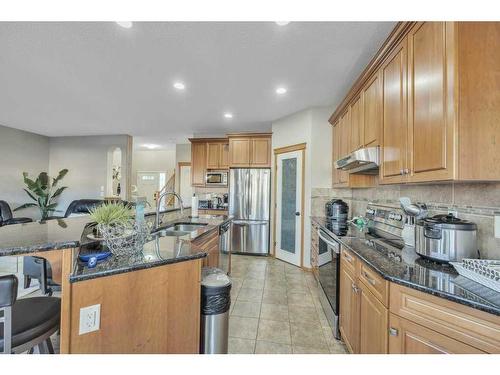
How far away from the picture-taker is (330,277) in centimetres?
221

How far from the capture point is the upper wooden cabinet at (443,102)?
1125mm

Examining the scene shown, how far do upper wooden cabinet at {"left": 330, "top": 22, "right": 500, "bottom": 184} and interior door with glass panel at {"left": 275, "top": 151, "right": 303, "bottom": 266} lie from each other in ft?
7.29

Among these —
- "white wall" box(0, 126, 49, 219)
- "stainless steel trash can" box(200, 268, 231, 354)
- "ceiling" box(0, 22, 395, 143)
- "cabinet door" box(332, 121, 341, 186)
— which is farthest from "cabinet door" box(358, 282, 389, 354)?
"white wall" box(0, 126, 49, 219)

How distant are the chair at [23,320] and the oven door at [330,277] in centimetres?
201

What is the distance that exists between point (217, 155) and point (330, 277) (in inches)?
155

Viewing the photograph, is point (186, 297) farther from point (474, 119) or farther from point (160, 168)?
point (160, 168)

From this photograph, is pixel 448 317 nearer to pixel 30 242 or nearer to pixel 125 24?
pixel 30 242

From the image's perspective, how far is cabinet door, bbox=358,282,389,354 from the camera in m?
1.22

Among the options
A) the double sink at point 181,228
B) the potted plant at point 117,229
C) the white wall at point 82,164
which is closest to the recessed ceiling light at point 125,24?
the potted plant at point 117,229

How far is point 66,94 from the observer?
3449mm

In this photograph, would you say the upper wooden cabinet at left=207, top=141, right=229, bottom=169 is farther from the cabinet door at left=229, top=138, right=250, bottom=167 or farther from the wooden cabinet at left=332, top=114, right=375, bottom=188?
the wooden cabinet at left=332, top=114, right=375, bottom=188

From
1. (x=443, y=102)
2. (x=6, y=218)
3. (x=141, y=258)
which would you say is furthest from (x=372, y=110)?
(x=6, y=218)
